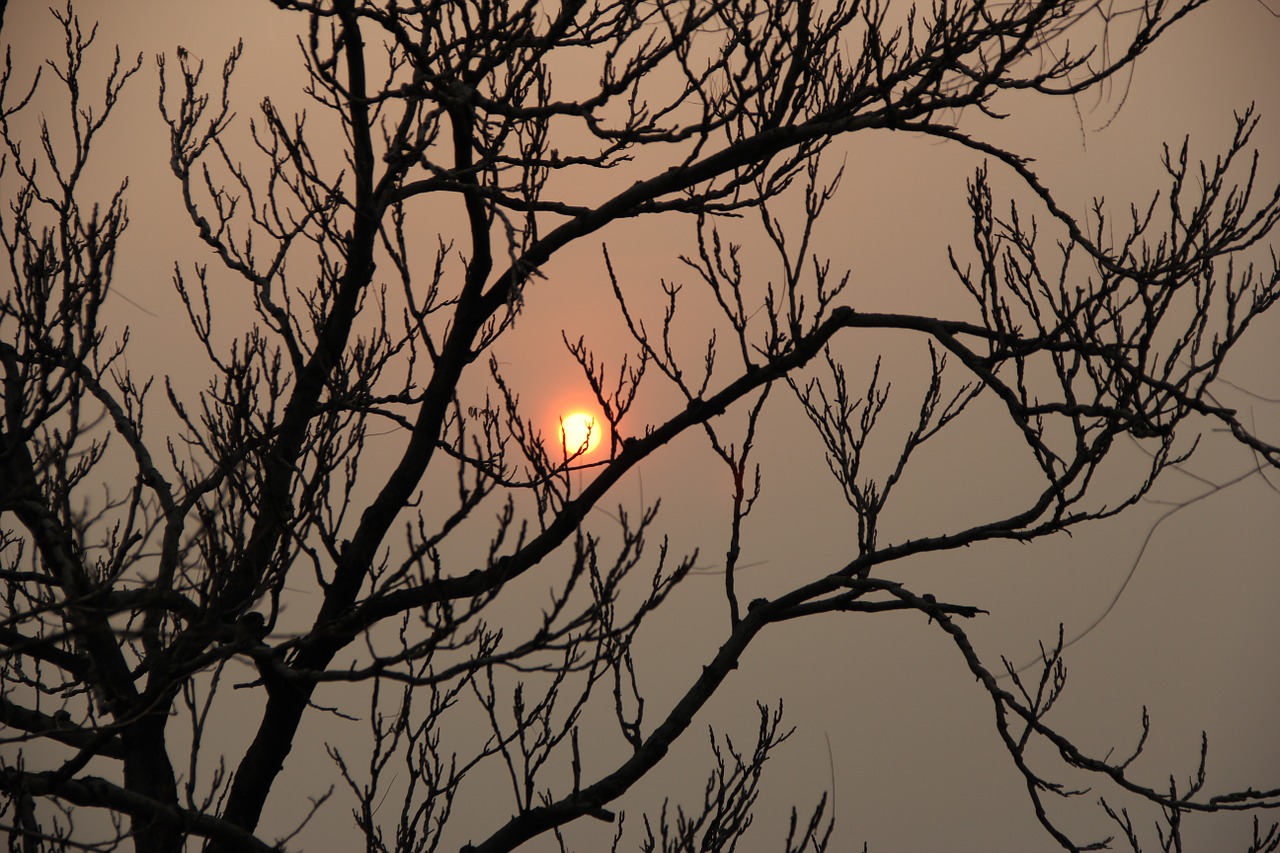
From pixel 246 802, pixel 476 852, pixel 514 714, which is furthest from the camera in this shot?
pixel 514 714

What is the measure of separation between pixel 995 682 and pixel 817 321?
174 centimetres

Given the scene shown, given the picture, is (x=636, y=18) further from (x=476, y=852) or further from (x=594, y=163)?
(x=476, y=852)

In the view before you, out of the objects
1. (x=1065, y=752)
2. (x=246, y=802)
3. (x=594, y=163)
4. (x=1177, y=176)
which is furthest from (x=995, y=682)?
(x=246, y=802)

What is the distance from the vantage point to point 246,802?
15.3 ft

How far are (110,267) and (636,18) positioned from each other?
2.19 meters

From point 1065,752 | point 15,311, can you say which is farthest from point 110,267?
point 1065,752

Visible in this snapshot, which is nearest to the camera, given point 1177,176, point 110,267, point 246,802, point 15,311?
point 110,267

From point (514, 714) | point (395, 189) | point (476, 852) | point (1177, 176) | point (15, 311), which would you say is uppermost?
point (395, 189)

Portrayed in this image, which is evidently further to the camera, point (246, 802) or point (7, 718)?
point (246, 802)

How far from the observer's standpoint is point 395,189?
15.3 ft

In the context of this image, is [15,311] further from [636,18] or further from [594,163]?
[636,18]

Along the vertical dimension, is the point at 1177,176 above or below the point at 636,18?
below

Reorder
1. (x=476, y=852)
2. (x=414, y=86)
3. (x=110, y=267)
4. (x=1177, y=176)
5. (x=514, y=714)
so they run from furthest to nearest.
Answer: (x=514, y=714)
(x=476, y=852)
(x=1177, y=176)
(x=414, y=86)
(x=110, y=267)

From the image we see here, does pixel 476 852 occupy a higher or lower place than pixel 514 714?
lower
